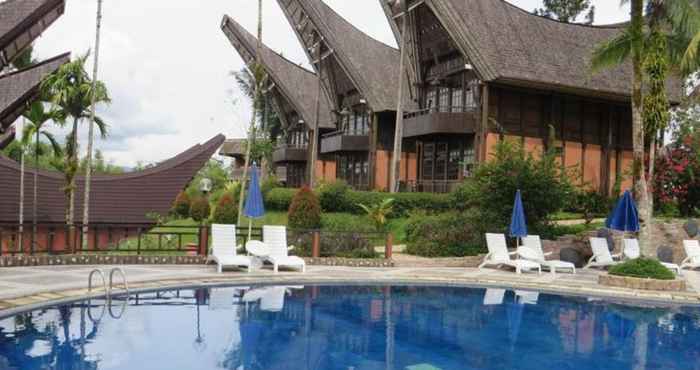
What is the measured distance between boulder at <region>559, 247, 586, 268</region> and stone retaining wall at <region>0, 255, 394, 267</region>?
16.1 ft

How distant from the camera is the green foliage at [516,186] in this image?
664 inches

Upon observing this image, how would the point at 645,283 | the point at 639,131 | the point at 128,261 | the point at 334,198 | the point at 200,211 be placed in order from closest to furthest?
the point at 645,283 < the point at 639,131 < the point at 128,261 < the point at 334,198 < the point at 200,211

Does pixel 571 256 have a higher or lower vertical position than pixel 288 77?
lower

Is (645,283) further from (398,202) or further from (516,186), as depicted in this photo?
(398,202)

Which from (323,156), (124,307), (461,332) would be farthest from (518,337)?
(323,156)

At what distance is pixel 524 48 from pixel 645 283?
46.9 feet

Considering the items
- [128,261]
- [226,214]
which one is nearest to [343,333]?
[128,261]

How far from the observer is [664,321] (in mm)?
9859

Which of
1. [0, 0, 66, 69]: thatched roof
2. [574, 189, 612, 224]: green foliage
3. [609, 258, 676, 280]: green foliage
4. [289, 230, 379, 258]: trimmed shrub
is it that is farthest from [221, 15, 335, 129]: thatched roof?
[609, 258, 676, 280]: green foliage

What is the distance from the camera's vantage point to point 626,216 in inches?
532

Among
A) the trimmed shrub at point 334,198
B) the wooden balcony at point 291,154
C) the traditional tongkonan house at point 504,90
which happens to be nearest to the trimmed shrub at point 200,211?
the trimmed shrub at point 334,198

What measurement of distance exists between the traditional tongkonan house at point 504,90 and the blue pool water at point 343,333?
13748mm

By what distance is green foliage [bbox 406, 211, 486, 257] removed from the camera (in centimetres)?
1664

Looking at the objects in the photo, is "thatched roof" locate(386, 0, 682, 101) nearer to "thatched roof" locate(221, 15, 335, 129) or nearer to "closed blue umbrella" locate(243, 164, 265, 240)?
"closed blue umbrella" locate(243, 164, 265, 240)
